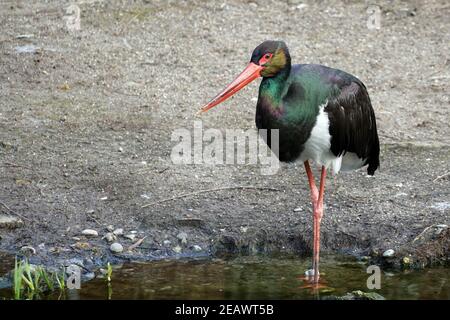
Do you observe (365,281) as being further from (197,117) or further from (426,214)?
(197,117)

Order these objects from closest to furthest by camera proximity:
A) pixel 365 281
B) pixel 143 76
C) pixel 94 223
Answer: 1. pixel 365 281
2. pixel 94 223
3. pixel 143 76

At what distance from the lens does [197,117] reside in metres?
9.51

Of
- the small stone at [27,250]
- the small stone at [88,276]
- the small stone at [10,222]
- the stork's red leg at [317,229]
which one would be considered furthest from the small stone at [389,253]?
the small stone at [10,222]

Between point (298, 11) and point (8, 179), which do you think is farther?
point (298, 11)

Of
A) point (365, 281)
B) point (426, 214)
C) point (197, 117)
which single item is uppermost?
point (197, 117)

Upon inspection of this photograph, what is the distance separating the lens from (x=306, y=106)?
691cm

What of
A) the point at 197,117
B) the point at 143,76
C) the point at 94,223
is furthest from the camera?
the point at 143,76

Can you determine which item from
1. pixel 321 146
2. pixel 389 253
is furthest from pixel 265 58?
pixel 389 253

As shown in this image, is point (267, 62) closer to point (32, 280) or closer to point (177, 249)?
point (177, 249)

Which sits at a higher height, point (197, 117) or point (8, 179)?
point (197, 117)

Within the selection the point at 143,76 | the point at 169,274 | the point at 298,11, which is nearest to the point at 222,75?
the point at 143,76

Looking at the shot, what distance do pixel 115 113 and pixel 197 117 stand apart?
0.78 metres

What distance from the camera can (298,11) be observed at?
11.8m

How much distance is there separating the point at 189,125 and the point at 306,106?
2.58 meters
